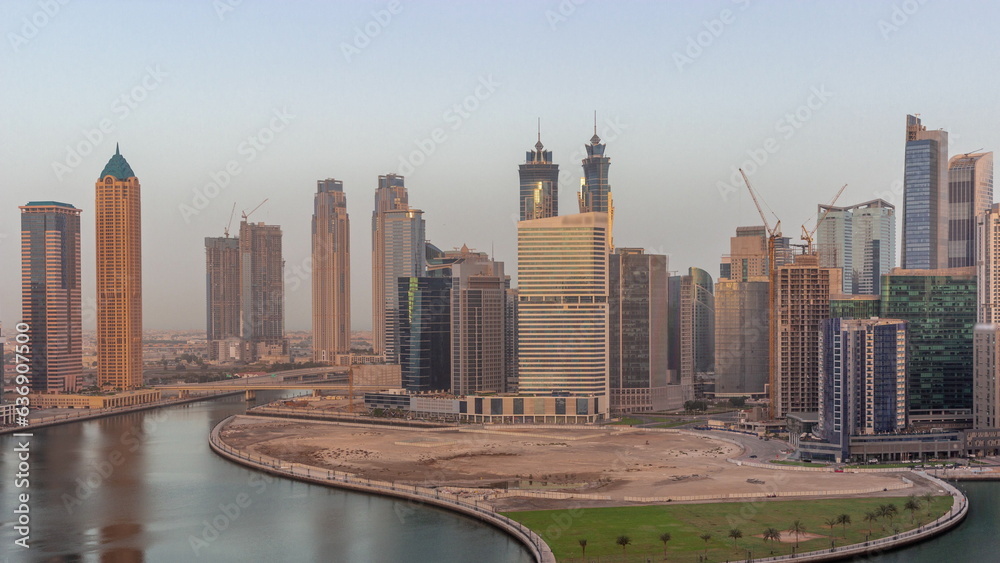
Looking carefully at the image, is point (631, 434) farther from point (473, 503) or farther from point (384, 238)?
point (384, 238)

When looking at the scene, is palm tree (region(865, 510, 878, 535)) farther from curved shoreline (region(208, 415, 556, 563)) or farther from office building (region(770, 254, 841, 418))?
office building (region(770, 254, 841, 418))

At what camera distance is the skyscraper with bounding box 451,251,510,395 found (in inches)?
3821

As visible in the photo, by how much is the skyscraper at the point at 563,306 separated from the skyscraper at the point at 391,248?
56395 mm

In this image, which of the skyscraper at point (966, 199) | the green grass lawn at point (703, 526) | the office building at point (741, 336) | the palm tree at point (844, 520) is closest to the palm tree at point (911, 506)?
the green grass lawn at point (703, 526)

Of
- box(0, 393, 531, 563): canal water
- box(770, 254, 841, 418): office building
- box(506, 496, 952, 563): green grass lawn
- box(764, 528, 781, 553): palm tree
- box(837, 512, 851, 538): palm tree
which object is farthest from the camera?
box(770, 254, 841, 418): office building

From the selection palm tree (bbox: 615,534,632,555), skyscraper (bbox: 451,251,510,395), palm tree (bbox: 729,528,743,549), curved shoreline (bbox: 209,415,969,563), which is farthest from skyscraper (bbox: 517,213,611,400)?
palm tree (bbox: 615,534,632,555)

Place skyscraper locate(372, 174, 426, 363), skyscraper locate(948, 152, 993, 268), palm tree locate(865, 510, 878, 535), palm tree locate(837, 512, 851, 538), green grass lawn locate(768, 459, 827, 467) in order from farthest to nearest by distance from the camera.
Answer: skyscraper locate(372, 174, 426, 363), skyscraper locate(948, 152, 993, 268), green grass lawn locate(768, 459, 827, 467), palm tree locate(865, 510, 878, 535), palm tree locate(837, 512, 851, 538)

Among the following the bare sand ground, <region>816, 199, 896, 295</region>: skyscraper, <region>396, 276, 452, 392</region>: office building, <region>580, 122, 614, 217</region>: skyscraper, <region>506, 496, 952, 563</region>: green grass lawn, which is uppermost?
<region>580, 122, 614, 217</region>: skyscraper

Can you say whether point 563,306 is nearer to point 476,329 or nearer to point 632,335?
point 632,335

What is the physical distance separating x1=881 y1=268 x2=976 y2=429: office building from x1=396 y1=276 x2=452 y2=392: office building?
40194mm

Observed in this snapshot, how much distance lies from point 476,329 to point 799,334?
97.1ft

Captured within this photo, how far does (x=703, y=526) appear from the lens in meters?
45.0

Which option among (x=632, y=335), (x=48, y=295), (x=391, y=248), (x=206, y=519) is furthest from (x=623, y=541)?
(x=391, y=248)

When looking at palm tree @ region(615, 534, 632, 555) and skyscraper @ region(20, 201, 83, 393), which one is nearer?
palm tree @ region(615, 534, 632, 555)
